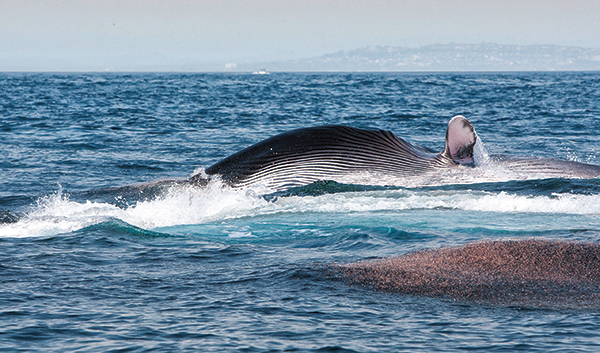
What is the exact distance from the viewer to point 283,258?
331 inches

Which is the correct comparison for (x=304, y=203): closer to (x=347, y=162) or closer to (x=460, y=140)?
(x=347, y=162)

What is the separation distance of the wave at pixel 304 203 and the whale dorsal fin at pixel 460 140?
0.59 metres

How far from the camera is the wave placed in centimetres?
1132

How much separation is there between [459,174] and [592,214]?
2874 millimetres

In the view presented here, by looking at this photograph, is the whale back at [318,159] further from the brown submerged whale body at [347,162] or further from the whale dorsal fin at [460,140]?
the whale dorsal fin at [460,140]

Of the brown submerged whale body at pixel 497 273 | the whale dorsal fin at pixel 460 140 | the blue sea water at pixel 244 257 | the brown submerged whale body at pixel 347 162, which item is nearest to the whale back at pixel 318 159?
the brown submerged whale body at pixel 347 162

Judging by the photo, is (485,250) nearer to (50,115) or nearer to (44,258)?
(44,258)

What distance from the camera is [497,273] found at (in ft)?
24.2

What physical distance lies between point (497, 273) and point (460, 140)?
564cm

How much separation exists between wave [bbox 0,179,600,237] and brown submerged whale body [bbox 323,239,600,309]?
11.0 ft

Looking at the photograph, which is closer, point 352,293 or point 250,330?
point 250,330

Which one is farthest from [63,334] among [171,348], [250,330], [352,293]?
[352,293]

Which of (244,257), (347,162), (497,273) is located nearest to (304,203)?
(347,162)

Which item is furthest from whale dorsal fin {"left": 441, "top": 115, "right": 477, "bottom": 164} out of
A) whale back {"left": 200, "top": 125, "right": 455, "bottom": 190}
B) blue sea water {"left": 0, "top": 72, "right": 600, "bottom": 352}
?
blue sea water {"left": 0, "top": 72, "right": 600, "bottom": 352}
